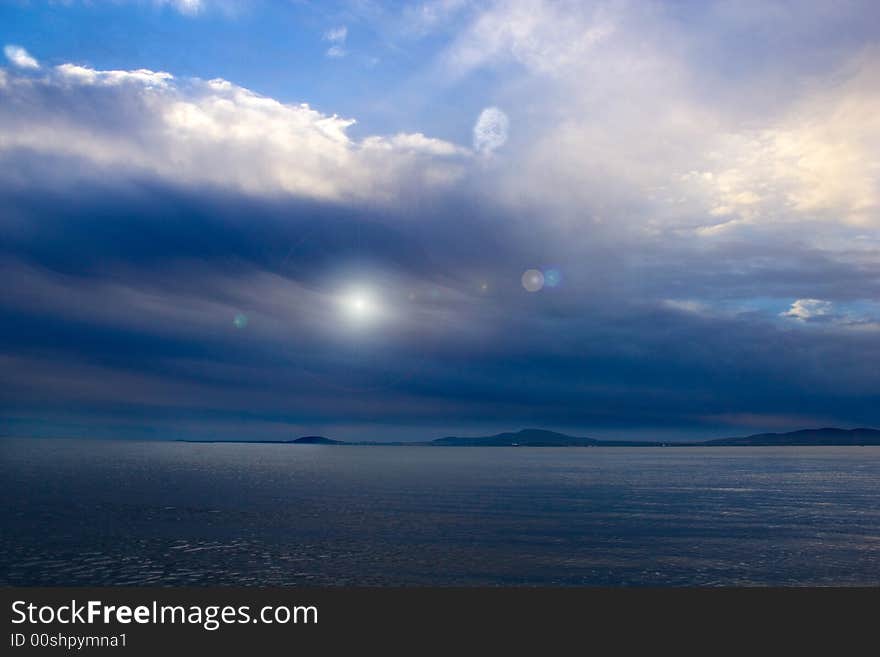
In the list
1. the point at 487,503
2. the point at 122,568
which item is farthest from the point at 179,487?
the point at 122,568

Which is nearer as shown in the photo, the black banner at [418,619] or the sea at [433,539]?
the black banner at [418,619]

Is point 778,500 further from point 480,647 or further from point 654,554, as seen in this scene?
point 480,647

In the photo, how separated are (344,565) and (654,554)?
93.6 ft

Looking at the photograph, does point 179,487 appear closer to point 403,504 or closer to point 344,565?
point 403,504

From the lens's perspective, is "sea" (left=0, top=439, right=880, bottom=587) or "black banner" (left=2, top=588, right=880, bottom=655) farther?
"sea" (left=0, top=439, right=880, bottom=587)

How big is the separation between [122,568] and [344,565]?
1791 centimetres

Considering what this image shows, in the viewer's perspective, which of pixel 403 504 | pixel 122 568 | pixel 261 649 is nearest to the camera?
pixel 261 649

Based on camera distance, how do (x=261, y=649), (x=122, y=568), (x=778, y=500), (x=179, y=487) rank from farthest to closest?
(x=179, y=487)
(x=778, y=500)
(x=122, y=568)
(x=261, y=649)

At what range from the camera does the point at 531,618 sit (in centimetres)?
3741

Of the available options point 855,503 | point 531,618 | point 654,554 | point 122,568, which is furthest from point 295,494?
point 855,503

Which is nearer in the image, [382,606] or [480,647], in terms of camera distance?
[480,647]

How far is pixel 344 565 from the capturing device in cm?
5225

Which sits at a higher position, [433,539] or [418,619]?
[418,619]

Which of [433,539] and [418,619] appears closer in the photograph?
[418,619]
